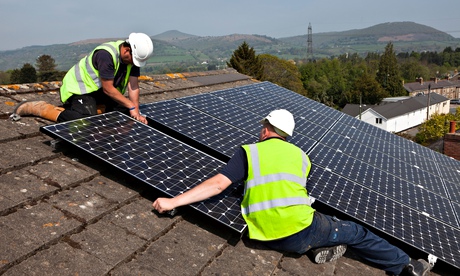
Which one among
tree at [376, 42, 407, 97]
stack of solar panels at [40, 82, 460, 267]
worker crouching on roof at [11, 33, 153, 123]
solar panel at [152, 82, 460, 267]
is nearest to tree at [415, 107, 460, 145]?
solar panel at [152, 82, 460, 267]

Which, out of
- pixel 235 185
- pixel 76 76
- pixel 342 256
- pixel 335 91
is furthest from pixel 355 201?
pixel 335 91

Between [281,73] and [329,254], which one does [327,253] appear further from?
[281,73]

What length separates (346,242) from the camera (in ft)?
12.7

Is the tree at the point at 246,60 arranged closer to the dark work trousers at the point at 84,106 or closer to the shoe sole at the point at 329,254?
the dark work trousers at the point at 84,106

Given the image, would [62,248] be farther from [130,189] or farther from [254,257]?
[254,257]

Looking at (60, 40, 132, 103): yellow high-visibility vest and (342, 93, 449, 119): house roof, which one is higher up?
(60, 40, 132, 103): yellow high-visibility vest

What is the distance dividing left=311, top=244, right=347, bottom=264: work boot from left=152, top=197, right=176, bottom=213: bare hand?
148cm

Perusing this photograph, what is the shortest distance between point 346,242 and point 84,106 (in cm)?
384

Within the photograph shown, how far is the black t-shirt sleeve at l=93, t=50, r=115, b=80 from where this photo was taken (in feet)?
16.8

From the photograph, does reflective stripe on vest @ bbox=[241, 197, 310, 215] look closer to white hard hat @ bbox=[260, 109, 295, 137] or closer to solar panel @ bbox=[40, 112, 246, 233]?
solar panel @ bbox=[40, 112, 246, 233]

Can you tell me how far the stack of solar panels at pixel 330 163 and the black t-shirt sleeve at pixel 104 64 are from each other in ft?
2.02

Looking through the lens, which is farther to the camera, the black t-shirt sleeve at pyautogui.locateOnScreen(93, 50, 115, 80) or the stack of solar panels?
the black t-shirt sleeve at pyautogui.locateOnScreen(93, 50, 115, 80)

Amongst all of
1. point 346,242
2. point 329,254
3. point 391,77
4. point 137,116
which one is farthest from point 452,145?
point 391,77

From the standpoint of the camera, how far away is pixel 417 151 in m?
9.96
